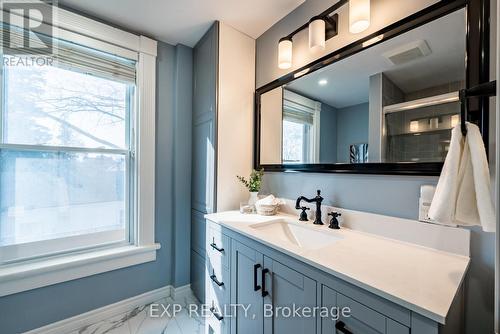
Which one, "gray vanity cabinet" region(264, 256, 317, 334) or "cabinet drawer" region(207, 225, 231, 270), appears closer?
"gray vanity cabinet" region(264, 256, 317, 334)

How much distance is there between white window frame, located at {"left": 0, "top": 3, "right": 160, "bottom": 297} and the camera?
1379mm

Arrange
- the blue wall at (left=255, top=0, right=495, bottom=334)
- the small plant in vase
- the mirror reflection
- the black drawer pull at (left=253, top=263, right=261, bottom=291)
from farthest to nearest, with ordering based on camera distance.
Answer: the small plant in vase
the black drawer pull at (left=253, top=263, right=261, bottom=291)
the mirror reflection
the blue wall at (left=255, top=0, right=495, bottom=334)

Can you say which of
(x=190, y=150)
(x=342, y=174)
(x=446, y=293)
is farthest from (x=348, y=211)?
(x=190, y=150)

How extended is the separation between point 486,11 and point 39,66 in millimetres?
2450

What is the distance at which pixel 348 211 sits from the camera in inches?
46.4

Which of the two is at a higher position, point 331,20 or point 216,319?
point 331,20

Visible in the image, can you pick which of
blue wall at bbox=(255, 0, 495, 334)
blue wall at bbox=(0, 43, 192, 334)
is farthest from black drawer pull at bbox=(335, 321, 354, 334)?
blue wall at bbox=(0, 43, 192, 334)

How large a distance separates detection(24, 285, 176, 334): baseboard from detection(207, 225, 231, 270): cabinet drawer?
0.82m

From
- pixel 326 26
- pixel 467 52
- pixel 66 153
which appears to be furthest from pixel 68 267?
pixel 467 52

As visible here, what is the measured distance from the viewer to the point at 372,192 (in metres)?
1.09

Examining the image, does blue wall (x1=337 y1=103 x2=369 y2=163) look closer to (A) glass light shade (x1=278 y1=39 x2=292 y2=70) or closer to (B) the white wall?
(A) glass light shade (x1=278 y1=39 x2=292 y2=70)

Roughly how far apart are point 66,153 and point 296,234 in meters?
1.77

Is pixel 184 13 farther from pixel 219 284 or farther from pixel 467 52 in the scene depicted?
pixel 219 284

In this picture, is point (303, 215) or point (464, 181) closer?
point (464, 181)
